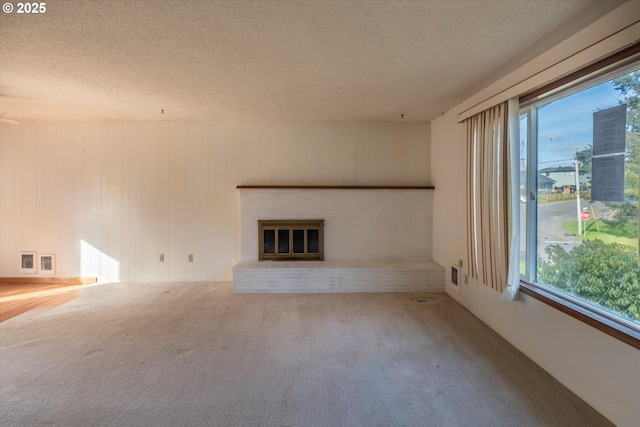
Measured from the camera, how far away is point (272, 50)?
221cm

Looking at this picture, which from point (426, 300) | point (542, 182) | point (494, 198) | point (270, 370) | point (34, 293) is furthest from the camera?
point (34, 293)

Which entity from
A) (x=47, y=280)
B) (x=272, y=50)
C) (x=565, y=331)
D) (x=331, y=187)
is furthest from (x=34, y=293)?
(x=565, y=331)

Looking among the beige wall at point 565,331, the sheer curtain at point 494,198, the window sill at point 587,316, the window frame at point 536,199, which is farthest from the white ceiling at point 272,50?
the window sill at point 587,316

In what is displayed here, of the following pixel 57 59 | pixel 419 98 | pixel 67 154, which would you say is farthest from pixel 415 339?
pixel 67 154

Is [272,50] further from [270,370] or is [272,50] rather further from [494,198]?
[270,370]

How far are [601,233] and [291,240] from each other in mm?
3261

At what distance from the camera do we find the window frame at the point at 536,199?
1.66 m

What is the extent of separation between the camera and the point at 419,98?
3340 millimetres

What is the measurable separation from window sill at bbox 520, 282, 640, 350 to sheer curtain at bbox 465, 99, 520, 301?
0.15 m

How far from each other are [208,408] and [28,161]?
15.2ft

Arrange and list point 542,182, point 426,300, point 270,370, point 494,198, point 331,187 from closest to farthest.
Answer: point 270,370 < point 542,182 < point 494,198 < point 426,300 < point 331,187

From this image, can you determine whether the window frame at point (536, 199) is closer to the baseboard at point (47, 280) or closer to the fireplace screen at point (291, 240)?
the fireplace screen at point (291, 240)

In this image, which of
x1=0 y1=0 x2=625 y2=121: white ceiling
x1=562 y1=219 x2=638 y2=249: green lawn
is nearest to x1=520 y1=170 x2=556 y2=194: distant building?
x1=562 y1=219 x2=638 y2=249: green lawn

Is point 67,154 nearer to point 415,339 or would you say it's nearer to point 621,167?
point 415,339
